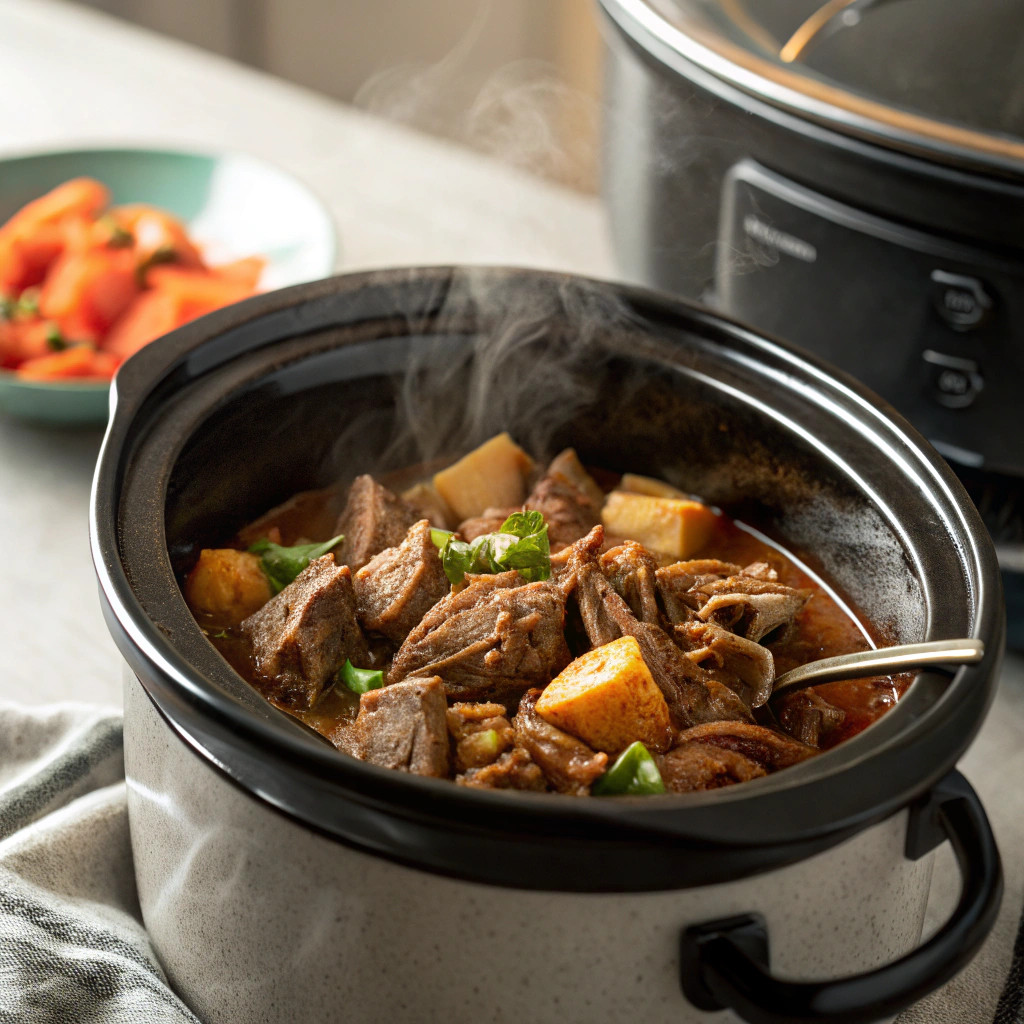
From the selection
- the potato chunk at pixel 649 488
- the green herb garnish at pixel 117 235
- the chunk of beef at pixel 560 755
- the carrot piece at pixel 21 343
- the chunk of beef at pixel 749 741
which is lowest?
the carrot piece at pixel 21 343

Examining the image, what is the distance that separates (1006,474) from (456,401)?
Answer: 882 mm

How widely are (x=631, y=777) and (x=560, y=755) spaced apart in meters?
0.08

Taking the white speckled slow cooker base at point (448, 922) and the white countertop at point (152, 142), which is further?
the white countertop at point (152, 142)

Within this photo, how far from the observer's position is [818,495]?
1.61m

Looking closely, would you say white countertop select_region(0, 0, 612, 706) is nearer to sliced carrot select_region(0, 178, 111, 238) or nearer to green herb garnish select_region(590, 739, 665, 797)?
sliced carrot select_region(0, 178, 111, 238)

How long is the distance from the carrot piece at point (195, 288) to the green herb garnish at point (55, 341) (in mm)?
243

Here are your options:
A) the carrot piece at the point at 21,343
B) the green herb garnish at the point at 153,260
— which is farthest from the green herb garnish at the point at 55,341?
the green herb garnish at the point at 153,260

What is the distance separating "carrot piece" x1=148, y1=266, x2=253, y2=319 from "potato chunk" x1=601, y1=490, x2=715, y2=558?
1.16 m

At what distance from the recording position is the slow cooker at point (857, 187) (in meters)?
1.65

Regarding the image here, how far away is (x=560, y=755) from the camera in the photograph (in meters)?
1.20

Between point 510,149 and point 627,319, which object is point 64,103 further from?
point 627,319

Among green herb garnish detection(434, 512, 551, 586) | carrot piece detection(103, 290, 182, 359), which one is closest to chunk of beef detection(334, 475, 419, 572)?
green herb garnish detection(434, 512, 551, 586)

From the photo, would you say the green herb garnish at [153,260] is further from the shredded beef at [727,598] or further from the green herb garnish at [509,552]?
the shredded beef at [727,598]

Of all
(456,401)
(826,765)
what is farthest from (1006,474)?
(826,765)
